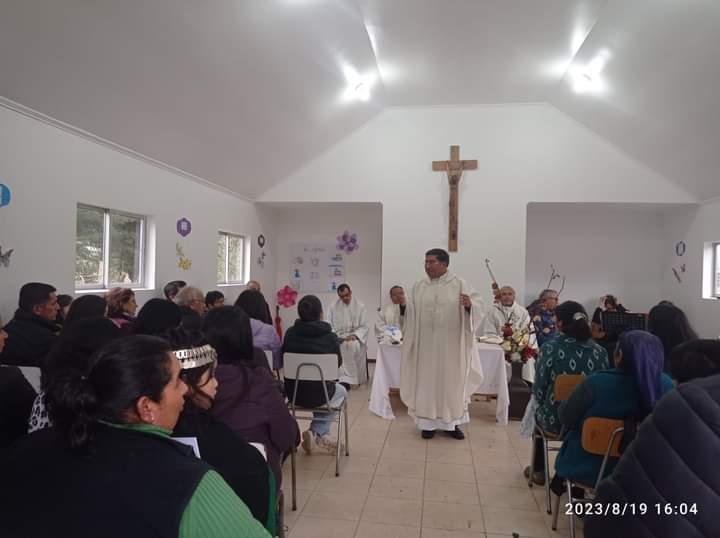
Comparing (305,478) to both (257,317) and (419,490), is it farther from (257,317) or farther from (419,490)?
(257,317)

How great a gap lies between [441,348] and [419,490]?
1280 millimetres

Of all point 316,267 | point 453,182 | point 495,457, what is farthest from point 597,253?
point 495,457

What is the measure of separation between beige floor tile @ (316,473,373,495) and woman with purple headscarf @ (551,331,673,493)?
1245mm

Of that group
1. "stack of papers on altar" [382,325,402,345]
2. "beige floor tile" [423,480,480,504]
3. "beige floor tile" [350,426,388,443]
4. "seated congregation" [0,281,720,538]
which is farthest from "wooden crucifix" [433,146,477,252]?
"beige floor tile" [423,480,480,504]

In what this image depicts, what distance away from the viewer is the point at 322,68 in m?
4.31

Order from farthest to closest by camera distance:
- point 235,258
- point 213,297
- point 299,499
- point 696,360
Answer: point 235,258 < point 213,297 < point 299,499 < point 696,360

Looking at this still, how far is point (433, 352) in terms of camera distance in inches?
155

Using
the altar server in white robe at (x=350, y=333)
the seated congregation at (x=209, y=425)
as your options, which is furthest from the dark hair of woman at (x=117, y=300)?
the altar server in white robe at (x=350, y=333)

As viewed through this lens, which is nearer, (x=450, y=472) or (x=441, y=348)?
(x=450, y=472)

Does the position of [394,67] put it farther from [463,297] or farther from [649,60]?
[463,297]

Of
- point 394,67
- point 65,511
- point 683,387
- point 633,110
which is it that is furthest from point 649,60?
point 65,511

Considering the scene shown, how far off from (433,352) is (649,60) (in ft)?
9.91

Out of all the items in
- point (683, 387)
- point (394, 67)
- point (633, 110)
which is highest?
point (394, 67)

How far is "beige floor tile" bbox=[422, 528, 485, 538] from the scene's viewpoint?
7.91 ft
